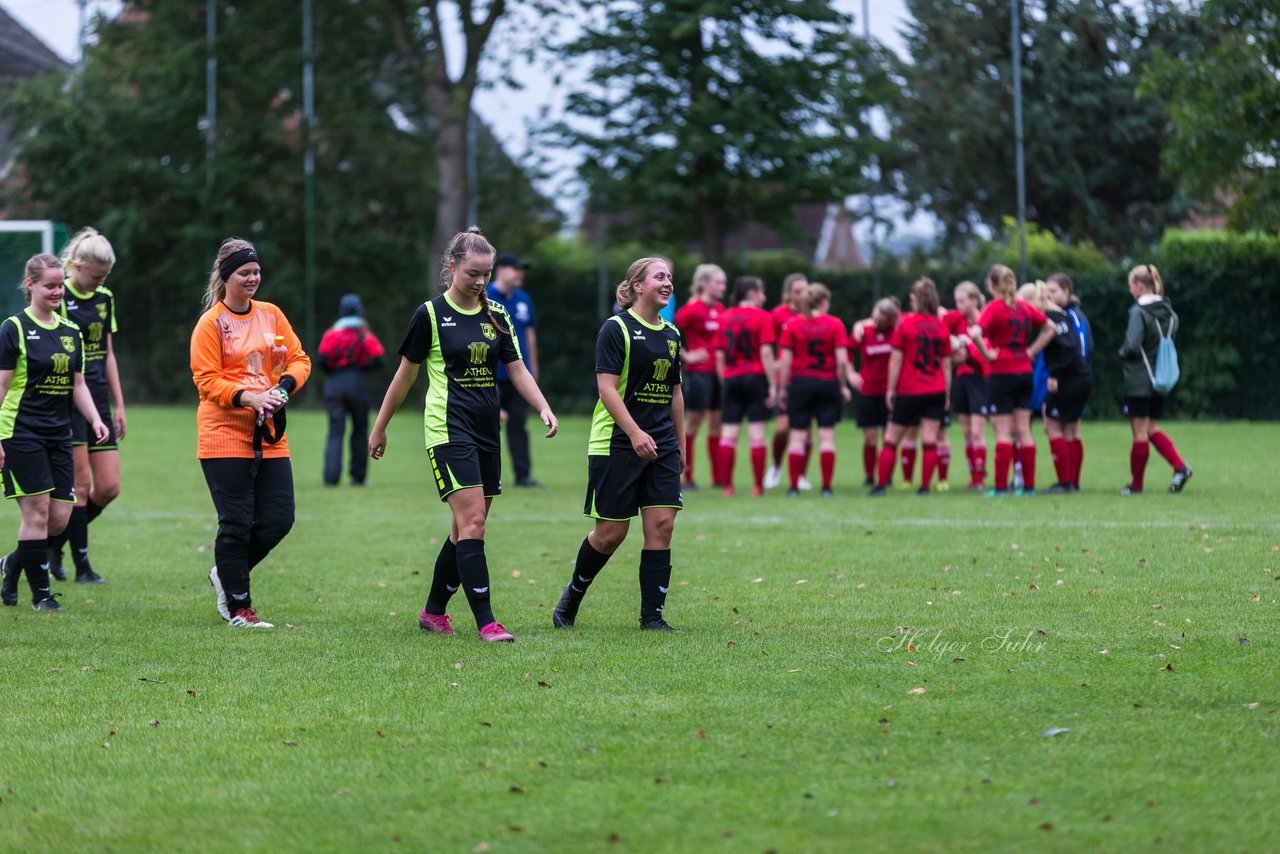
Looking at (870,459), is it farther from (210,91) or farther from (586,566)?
(210,91)

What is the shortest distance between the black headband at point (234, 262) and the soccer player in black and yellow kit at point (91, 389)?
1778mm

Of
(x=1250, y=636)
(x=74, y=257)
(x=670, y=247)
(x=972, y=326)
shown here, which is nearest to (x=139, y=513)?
(x=74, y=257)

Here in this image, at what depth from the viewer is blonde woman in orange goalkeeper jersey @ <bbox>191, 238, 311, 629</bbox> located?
771cm

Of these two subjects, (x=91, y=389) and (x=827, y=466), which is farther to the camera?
(x=827, y=466)

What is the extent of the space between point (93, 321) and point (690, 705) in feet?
17.8

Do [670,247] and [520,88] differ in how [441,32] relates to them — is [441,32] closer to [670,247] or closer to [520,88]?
[520,88]

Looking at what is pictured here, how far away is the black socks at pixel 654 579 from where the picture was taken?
7.55 metres

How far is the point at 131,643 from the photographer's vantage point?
24.7 feet

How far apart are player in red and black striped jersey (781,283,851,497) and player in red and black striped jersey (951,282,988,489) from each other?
1.32 metres

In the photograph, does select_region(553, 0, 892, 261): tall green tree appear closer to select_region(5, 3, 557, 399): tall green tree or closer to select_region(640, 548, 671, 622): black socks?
select_region(5, 3, 557, 399): tall green tree

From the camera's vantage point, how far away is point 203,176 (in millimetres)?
34344

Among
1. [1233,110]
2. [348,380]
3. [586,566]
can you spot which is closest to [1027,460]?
[348,380]

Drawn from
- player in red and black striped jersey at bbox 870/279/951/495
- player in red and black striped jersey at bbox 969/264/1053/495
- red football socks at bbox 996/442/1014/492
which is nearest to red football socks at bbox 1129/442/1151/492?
player in red and black striped jersey at bbox 969/264/1053/495

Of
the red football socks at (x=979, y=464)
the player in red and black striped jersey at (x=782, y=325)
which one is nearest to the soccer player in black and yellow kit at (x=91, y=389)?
the player in red and black striped jersey at (x=782, y=325)
